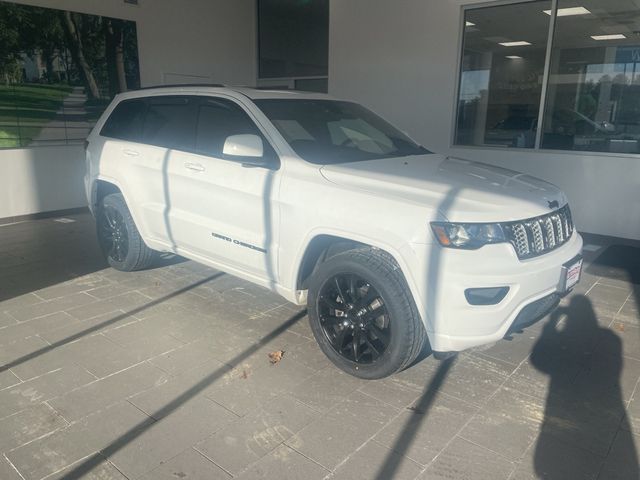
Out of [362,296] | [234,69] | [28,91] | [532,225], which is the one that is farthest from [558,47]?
[28,91]

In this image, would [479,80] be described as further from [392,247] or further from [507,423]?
[507,423]

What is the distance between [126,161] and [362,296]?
287 centimetres

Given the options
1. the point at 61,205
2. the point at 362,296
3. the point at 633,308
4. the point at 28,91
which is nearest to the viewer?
the point at 362,296

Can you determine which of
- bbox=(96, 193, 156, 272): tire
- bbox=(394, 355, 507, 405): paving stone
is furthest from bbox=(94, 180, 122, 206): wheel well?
bbox=(394, 355, 507, 405): paving stone

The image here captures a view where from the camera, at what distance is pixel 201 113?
4.32m

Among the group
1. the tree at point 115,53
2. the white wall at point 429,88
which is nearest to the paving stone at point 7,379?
the tree at point 115,53

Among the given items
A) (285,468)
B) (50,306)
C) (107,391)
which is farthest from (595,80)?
(50,306)

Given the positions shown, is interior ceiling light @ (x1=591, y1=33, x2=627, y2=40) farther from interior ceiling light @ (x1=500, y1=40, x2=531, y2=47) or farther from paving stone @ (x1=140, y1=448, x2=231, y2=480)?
paving stone @ (x1=140, y1=448, x2=231, y2=480)

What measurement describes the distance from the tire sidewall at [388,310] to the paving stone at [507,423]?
56cm

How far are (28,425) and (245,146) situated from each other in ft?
7.03

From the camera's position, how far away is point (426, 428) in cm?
284

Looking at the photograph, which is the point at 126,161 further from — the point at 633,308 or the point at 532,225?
the point at 633,308

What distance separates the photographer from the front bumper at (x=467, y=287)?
9.11 feet

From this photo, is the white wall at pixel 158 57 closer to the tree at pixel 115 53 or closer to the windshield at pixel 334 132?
the tree at pixel 115 53
